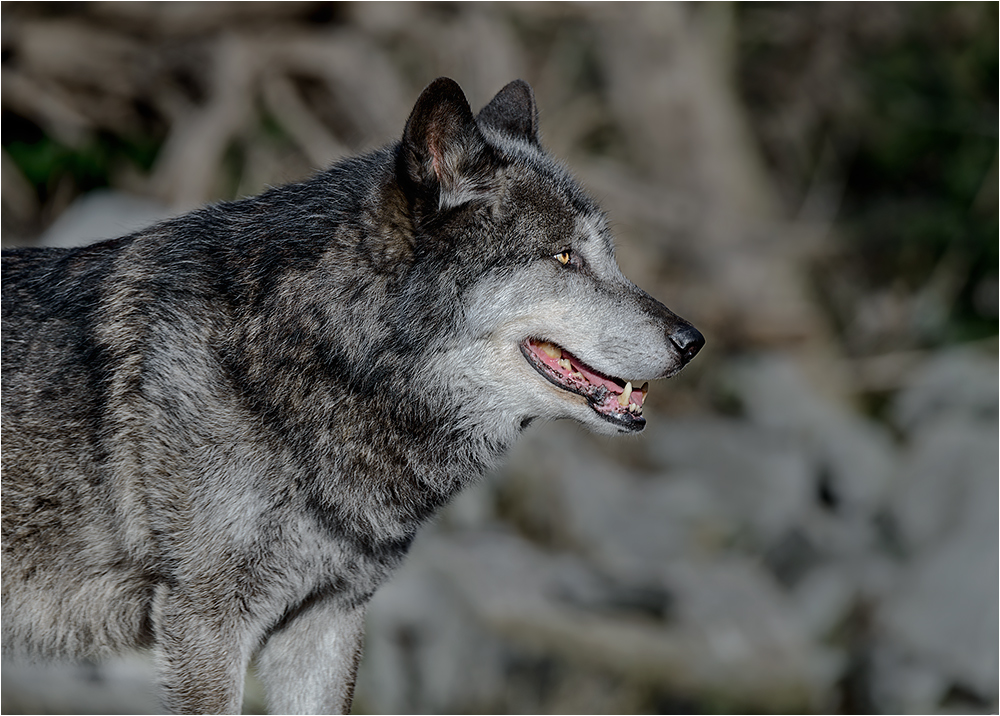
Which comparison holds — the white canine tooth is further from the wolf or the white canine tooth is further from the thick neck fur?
the thick neck fur

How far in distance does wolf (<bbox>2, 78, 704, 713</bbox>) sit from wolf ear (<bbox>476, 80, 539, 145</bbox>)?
39cm

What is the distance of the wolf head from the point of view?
3.36m

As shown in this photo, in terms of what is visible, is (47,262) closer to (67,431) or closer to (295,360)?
(67,431)

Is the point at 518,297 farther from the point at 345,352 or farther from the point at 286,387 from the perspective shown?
the point at 286,387

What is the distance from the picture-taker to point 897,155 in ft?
51.0

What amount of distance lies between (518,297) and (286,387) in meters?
0.77

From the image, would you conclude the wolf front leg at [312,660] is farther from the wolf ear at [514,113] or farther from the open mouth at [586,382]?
the wolf ear at [514,113]

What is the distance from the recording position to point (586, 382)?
3.46 meters

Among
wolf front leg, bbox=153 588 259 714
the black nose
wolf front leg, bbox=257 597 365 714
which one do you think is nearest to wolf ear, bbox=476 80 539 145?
the black nose

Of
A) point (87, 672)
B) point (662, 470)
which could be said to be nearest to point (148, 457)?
point (87, 672)

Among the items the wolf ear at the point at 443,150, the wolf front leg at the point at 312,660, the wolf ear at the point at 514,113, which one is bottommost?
the wolf front leg at the point at 312,660

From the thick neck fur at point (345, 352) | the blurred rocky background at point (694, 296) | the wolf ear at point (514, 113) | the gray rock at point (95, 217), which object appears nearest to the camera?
the thick neck fur at point (345, 352)

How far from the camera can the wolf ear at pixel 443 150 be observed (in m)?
3.28

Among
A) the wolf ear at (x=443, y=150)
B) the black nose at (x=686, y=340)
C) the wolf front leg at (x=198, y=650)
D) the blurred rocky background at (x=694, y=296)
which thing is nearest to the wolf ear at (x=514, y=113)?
the wolf ear at (x=443, y=150)
